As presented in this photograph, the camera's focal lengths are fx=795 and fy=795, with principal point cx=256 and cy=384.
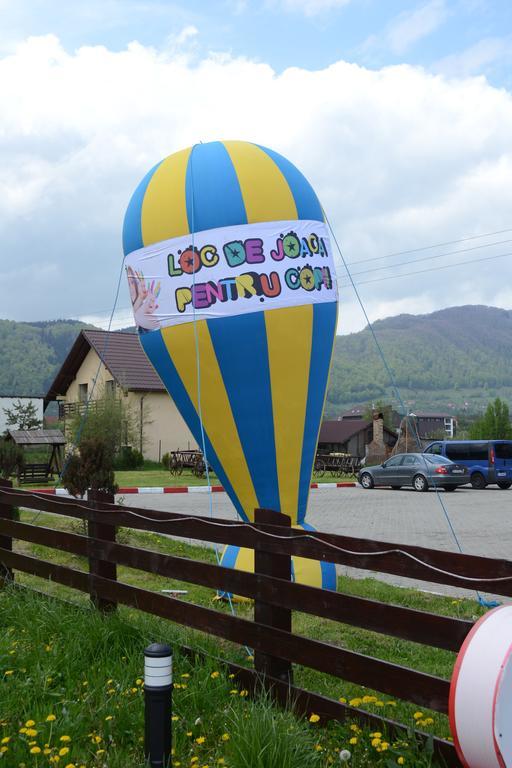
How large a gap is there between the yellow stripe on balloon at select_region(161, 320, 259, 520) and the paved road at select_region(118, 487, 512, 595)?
2740 millimetres

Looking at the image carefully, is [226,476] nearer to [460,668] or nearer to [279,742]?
[279,742]

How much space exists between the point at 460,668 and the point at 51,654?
297 cm

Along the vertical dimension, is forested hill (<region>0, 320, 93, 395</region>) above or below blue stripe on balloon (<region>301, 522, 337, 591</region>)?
above

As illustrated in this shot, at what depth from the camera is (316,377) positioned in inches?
329

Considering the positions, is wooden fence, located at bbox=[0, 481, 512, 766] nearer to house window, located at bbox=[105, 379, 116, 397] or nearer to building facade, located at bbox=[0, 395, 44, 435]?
house window, located at bbox=[105, 379, 116, 397]

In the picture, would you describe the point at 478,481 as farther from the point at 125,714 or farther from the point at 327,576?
the point at 125,714

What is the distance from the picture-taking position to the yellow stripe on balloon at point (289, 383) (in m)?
7.96

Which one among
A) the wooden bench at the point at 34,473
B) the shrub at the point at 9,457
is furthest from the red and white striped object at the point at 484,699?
the wooden bench at the point at 34,473

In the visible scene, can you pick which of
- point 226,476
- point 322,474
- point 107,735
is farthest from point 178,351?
point 322,474

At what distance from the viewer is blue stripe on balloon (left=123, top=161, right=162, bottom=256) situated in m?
8.34

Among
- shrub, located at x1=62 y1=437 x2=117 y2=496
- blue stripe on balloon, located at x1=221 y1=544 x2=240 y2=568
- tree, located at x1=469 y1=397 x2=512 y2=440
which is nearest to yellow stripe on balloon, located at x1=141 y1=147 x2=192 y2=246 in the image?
blue stripe on balloon, located at x1=221 y1=544 x2=240 y2=568

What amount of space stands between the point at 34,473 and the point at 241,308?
22.8m

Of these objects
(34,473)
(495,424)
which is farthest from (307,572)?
(495,424)

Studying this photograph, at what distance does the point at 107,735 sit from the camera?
4109 millimetres
